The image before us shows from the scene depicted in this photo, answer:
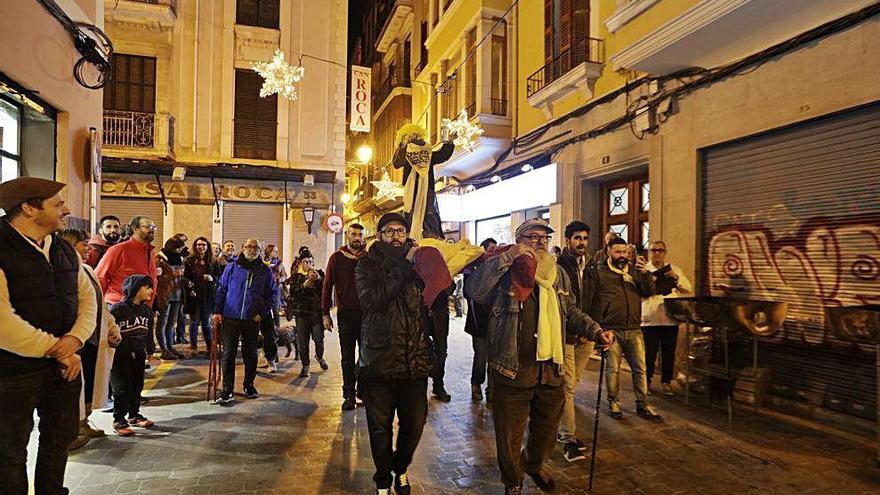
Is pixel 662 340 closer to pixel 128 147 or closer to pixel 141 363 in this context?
pixel 141 363

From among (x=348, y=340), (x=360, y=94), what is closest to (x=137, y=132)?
(x=360, y=94)

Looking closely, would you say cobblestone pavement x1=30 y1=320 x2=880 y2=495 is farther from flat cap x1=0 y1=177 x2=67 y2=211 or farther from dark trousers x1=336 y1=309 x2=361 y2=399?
flat cap x1=0 y1=177 x2=67 y2=211

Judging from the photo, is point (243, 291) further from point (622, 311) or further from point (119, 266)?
point (622, 311)

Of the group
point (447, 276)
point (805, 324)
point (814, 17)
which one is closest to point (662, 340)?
point (805, 324)

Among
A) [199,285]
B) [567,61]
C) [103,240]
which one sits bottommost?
[199,285]

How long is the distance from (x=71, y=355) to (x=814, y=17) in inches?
306

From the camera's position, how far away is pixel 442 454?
Answer: 181 inches

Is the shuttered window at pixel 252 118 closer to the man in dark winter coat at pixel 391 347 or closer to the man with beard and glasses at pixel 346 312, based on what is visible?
the man with beard and glasses at pixel 346 312

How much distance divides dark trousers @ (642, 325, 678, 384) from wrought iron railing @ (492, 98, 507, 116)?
802cm

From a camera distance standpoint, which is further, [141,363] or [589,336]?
[141,363]

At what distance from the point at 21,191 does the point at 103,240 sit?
3.92 meters

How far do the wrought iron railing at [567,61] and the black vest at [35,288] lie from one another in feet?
30.5

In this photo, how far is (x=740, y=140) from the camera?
22.6ft

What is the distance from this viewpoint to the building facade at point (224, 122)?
1579cm
